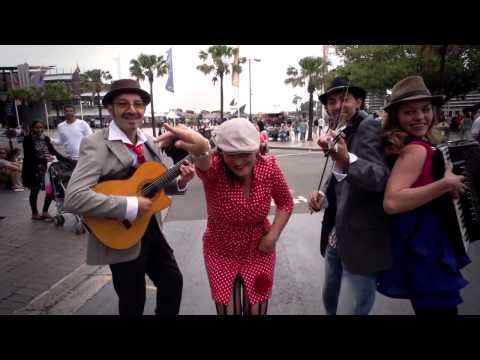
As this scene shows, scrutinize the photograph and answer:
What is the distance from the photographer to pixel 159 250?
2.22 m

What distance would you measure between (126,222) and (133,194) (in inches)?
6.7

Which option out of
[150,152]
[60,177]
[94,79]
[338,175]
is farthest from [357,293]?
[94,79]

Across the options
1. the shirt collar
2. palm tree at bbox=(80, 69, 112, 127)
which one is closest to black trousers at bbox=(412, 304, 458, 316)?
the shirt collar

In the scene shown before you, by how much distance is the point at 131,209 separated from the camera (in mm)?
1830

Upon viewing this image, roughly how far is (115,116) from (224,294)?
1.25 m

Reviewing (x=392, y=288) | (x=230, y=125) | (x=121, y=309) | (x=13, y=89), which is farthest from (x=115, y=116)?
(x=13, y=89)

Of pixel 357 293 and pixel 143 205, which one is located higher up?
pixel 143 205

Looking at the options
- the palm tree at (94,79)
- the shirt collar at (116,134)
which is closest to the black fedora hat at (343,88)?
the shirt collar at (116,134)

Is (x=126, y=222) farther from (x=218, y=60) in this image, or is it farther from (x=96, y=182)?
→ (x=218, y=60)

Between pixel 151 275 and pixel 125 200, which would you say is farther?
pixel 151 275

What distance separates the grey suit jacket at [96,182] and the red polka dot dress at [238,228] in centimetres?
50

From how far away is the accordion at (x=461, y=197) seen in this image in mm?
1506
